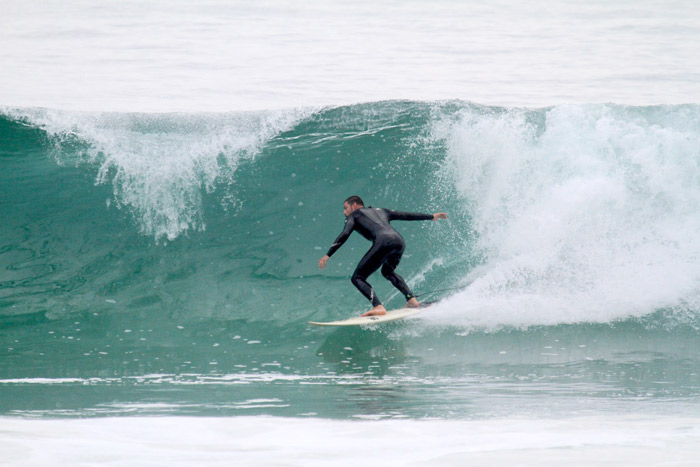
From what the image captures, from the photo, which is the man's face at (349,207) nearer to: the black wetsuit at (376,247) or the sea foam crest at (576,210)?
the black wetsuit at (376,247)

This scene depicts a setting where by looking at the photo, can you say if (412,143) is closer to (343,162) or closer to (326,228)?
(343,162)

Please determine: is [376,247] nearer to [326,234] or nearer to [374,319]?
[374,319]

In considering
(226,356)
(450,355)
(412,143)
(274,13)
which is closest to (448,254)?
(412,143)

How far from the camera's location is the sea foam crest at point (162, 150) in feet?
32.7

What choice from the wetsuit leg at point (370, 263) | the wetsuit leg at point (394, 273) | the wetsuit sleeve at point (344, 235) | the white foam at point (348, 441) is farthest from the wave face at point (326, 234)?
the white foam at point (348, 441)

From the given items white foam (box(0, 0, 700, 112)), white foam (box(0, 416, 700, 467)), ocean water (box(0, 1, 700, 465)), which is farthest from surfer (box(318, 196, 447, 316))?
white foam (box(0, 0, 700, 112))

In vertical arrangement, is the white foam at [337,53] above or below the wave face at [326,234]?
above

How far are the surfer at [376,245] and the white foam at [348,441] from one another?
3006 millimetres

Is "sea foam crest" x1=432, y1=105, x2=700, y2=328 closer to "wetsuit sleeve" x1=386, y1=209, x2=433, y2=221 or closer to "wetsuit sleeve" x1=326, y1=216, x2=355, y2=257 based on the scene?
"wetsuit sleeve" x1=386, y1=209, x2=433, y2=221

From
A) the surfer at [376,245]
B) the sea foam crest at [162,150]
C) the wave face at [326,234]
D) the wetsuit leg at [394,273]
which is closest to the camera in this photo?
the wave face at [326,234]

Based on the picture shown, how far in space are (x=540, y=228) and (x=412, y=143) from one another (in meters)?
2.52

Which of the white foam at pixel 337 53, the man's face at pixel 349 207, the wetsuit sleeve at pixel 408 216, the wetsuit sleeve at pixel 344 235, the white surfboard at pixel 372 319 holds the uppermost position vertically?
the white foam at pixel 337 53

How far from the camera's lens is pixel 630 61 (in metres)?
14.8

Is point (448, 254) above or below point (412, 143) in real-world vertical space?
below
